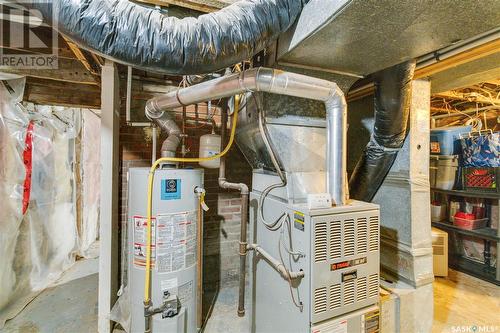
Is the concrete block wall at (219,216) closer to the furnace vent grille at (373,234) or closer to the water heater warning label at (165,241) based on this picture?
the water heater warning label at (165,241)

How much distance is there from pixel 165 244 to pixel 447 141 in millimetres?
3745

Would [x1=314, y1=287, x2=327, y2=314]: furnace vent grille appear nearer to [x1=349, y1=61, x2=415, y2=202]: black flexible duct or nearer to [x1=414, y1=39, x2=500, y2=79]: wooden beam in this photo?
[x1=349, y1=61, x2=415, y2=202]: black flexible duct

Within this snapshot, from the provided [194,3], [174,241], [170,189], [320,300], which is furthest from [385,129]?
[174,241]

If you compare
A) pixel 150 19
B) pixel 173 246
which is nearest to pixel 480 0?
pixel 150 19

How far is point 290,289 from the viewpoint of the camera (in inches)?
50.4

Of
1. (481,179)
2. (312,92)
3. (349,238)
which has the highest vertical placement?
(312,92)

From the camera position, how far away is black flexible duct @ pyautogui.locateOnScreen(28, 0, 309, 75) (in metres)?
0.85

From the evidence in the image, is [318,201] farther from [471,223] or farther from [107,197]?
[471,223]

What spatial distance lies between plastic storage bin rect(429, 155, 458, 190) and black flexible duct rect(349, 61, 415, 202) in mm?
1928

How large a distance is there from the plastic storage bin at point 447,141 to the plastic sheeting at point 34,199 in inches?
191

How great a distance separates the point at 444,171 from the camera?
10.2ft

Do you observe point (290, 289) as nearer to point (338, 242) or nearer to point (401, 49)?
point (338, 242)

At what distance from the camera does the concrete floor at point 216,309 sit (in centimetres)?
187

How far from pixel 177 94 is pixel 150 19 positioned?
2.00ft
